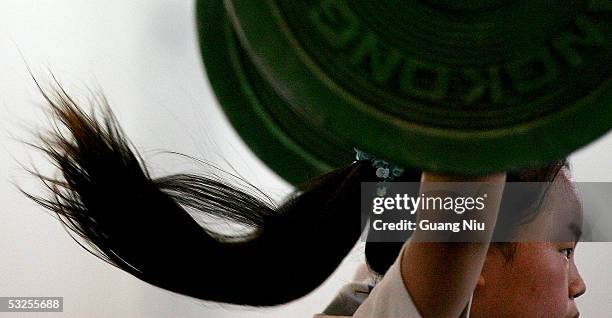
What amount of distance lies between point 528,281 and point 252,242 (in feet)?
1.06

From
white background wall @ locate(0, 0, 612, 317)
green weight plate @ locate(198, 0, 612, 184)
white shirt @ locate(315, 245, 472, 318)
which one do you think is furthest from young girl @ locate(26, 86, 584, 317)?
white background wall @ locate(0, 0, 612, 317)

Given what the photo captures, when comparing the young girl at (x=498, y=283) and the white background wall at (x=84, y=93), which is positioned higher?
the white background wall at (x=84, y=93)

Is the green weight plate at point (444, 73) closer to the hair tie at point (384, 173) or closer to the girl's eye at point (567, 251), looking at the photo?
the hair tie at point (384, 173)

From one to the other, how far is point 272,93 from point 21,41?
1.88ft

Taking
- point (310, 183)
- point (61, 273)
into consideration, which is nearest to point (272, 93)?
point (310, 183)

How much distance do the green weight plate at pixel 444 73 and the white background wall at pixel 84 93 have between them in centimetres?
80

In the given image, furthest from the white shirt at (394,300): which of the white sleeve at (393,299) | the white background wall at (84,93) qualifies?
the white background wall at (84,93)

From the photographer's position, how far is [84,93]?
140cm

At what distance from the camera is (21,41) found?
147 cm

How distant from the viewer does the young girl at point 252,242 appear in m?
0.88

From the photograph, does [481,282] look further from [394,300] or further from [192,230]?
[192,230]

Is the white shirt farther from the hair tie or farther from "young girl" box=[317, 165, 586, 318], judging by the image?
the hair tie

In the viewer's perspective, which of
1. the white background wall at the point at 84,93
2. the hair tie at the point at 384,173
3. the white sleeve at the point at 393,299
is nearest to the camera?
the white sleeve at the point at 393,299

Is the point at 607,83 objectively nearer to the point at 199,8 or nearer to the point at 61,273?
the point at 199,8
